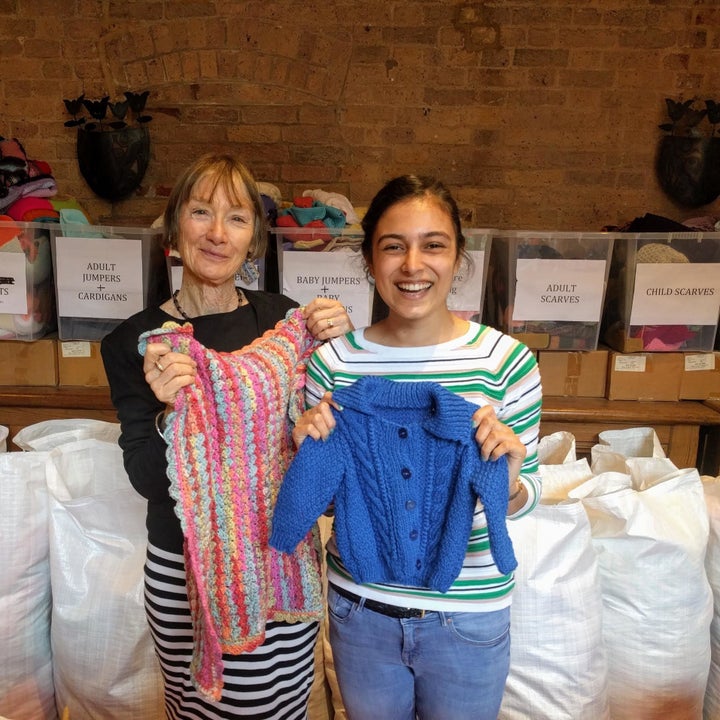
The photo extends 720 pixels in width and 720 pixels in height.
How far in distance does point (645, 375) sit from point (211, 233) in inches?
56.4

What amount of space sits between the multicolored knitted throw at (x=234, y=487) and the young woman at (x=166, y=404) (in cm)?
6

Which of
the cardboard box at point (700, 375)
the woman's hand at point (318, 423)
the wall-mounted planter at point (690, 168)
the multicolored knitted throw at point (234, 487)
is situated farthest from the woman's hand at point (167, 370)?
the wall-mounted planter at point (690, 168)

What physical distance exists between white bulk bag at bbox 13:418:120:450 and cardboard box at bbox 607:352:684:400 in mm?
1420

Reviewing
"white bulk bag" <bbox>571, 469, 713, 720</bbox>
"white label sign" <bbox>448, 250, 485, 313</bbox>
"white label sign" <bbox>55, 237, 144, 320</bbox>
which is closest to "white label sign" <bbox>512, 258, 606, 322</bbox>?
"white label sign" <bbox>448, 250, 485, 313</bbox>

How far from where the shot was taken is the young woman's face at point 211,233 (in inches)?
46.7

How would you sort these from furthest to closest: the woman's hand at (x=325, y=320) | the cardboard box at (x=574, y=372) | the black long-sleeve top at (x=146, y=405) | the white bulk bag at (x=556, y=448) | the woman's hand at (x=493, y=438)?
the cardboard box at (x=574, y=372) < the white bulk bag at (x=556, y=448) < the woman's hand at (x=325, y=320) < the black long-sleeve top at (x=146, y=405) < the woman's hand at (x=493, y=438)

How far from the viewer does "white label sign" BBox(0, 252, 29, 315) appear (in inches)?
76.4

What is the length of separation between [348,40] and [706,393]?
1.89 meters

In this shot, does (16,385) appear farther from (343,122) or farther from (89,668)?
Answer: (343,122)

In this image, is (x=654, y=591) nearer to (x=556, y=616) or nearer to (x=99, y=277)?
(x=556, y=616)

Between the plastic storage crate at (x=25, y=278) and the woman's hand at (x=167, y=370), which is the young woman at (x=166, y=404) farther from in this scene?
the plastic storage crate at (x=25, y=278)

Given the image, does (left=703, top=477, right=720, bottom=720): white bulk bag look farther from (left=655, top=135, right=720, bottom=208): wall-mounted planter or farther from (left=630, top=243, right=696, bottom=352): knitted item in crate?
(left=655, top=135, right=720, bottom=208): wall-mounted planter

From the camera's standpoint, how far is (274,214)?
2.10m

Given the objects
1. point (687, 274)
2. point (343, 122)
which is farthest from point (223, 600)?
point (343, 122)
